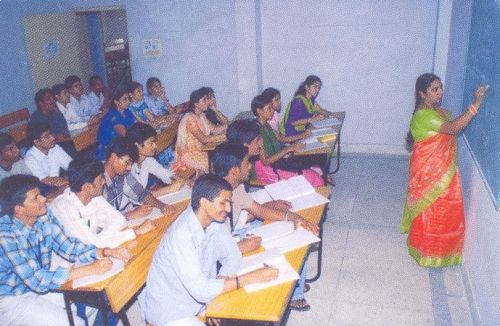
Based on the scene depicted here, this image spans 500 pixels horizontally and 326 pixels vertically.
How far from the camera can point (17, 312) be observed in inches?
94.5

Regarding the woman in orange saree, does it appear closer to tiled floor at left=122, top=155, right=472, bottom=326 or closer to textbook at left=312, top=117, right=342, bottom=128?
tiled floor at left=122, top=155, right=472, bottom=326

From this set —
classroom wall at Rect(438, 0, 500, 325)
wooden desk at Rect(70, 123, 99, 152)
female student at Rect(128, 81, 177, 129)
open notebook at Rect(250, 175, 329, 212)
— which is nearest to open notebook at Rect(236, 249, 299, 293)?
open notebook at Rect(250, 175, 329, 212)

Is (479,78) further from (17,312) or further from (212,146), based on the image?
(17,312)

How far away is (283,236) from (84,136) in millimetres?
3781

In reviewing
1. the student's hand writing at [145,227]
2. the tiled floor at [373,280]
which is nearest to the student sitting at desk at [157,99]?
the tiled floor at [373,280]

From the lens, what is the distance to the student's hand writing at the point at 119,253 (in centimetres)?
253


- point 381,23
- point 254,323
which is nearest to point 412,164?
point 254,323

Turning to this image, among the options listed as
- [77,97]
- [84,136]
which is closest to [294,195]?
[84,136]

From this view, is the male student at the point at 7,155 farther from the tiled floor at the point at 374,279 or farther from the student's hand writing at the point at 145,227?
the tiled floor at the point at 374,279

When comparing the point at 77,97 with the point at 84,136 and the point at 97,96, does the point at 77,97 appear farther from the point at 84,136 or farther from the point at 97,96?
the point at 84,136

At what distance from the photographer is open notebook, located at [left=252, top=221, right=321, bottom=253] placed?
8.10ft

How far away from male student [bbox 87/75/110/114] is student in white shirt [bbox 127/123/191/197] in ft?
10.7

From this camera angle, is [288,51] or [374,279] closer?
[374,279]

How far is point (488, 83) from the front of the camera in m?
2.87
